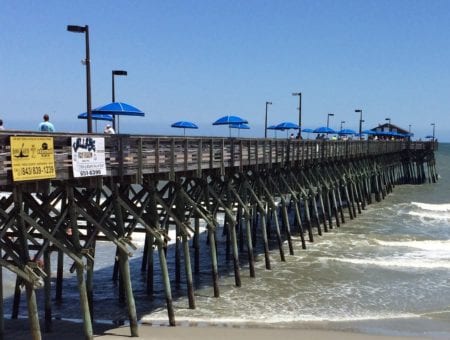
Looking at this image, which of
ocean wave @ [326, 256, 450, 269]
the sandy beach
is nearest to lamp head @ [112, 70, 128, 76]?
the sandy beach

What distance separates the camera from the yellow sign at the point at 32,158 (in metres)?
8.58

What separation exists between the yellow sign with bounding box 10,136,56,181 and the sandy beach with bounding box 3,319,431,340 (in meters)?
4.16

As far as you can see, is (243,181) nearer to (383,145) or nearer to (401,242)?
(401,242)

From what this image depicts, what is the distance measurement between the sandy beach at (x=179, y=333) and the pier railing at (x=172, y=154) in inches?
130

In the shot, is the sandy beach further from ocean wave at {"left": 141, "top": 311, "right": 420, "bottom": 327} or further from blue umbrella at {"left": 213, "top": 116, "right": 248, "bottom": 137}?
blue umbrella at {"left": 213, "top": 116, "right": 248, "bottom": 137}

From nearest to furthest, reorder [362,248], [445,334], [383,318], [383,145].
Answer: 1. [445,334]
2. [383,318]
3. [362,248]
4. [383,145]

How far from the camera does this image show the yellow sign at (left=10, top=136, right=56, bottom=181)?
28.1ft

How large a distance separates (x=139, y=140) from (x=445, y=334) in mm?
8203

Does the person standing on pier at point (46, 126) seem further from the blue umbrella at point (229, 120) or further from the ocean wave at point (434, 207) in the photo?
the ocean wave at point (434, 207)

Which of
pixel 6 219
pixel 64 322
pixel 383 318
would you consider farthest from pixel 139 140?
pixel 383 318

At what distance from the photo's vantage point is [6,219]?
30.0ft

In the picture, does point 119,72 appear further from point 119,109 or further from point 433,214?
point 433,214

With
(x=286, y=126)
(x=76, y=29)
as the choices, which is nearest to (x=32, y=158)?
(x=76, y=29)

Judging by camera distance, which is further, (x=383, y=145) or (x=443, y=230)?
(x=383, y=145)
